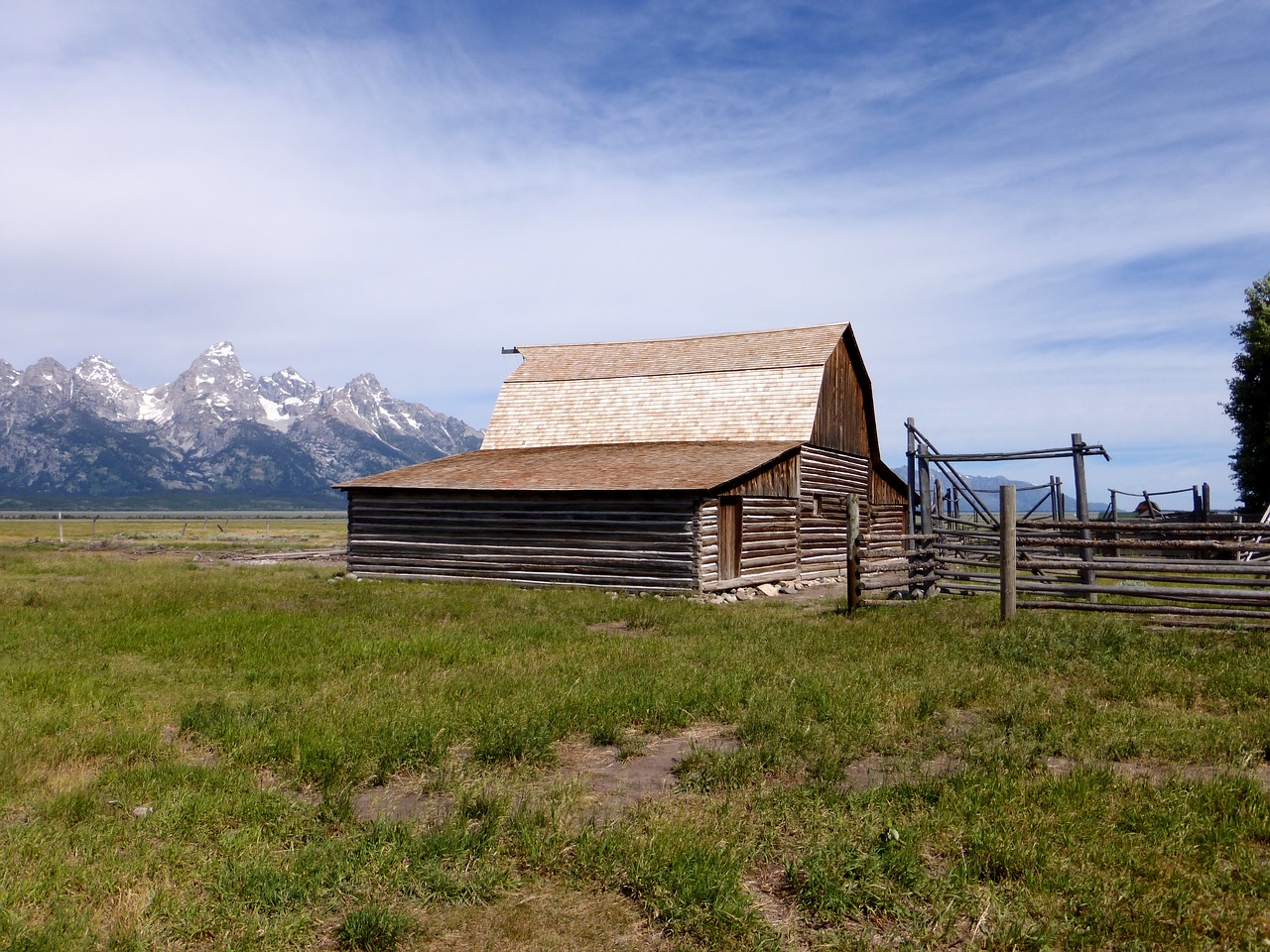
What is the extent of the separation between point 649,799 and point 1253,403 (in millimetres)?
48959

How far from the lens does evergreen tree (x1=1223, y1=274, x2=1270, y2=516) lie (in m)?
42.6

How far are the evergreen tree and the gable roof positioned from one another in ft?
87.1

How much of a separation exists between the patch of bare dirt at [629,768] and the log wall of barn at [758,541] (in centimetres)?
1325

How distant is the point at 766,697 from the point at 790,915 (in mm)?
4365

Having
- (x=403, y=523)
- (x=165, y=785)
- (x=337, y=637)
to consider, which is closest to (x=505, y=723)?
(x=165, y=785)

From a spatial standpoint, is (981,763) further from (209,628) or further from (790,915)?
(209,628)

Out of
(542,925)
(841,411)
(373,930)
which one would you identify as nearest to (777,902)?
(542,925)

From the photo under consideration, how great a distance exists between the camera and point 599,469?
2430cm

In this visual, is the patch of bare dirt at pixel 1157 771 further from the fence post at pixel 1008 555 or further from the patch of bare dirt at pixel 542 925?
the fence post at pixel 1008 555

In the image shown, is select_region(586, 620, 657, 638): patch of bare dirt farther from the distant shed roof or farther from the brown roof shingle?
the brown roof shingle

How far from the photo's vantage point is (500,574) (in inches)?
944

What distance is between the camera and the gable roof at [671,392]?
28.2 metres

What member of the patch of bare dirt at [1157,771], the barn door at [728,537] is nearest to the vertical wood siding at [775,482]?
the barn door at [728,537]

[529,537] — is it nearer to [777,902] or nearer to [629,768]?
[629,768]
